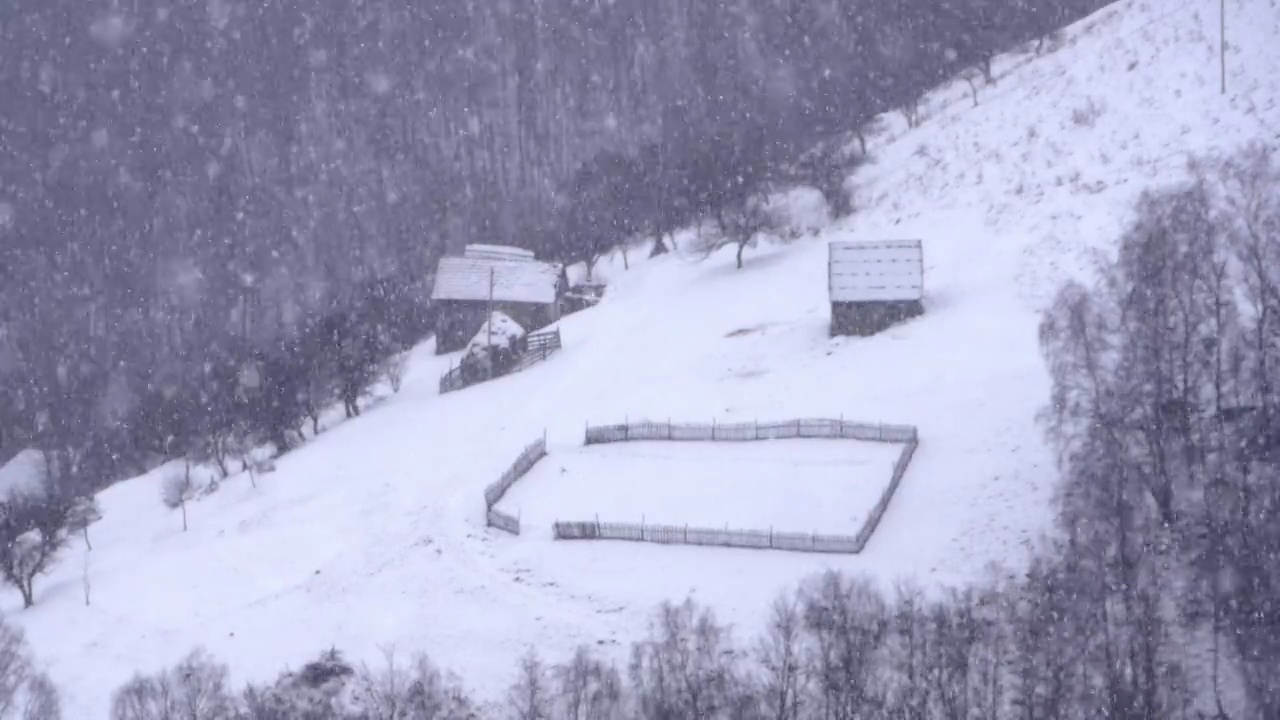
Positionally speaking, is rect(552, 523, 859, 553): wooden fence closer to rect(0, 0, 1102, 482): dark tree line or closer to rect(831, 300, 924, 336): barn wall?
rect(831, 300, 924, 336): barn wall

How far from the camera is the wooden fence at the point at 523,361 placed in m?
42.0

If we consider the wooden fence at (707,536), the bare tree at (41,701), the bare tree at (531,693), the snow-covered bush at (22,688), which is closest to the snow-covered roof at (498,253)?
the wooden fence at (707,536)

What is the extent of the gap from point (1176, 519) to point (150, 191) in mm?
117262

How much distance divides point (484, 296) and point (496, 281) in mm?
1312

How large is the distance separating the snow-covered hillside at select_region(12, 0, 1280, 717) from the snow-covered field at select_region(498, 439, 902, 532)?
38.3 inches

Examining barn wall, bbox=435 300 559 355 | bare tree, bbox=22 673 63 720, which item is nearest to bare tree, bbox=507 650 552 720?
bare tree, bbox=22 673 63 720

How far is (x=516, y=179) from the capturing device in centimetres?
11050

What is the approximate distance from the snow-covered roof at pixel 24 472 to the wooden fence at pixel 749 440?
3832 centimetres

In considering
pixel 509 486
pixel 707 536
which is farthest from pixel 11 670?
pixel 707 536

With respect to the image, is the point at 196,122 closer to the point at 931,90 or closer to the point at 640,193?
the point at 640,193

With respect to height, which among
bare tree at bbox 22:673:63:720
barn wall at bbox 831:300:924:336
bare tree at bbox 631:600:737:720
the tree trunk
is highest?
the tree trunk

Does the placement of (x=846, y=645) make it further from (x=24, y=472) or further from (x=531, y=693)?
(x=24, y=472)

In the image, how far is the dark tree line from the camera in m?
67.6

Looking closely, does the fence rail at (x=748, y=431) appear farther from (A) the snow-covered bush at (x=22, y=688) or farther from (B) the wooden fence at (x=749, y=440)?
(A) the snow-covered bush at (x=22, y=688)
